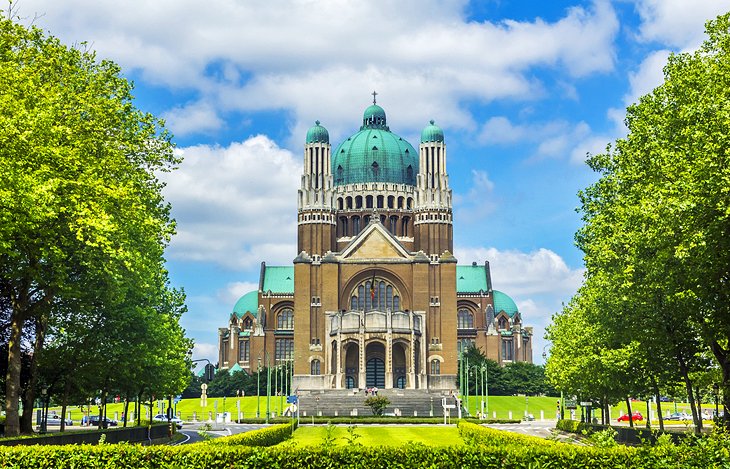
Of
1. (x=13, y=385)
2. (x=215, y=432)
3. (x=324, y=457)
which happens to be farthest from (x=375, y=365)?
(x=324, y=457)

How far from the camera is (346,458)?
1973 centimetres

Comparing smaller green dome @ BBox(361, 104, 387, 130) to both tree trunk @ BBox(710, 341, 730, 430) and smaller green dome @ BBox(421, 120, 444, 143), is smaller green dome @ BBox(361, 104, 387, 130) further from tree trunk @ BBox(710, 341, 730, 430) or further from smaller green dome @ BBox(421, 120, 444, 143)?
tree trunk @ BBox(710, 341, 730, 430)

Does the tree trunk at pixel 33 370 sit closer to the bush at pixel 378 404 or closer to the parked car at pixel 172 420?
the parked car at pixel 172 420

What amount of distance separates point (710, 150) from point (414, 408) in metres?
A: 65.1

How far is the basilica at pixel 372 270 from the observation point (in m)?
97.2

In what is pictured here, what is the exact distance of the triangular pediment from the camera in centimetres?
10250

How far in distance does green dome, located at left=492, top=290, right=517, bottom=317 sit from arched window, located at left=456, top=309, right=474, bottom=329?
681 centimetres

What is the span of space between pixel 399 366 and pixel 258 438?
66713 millimetres

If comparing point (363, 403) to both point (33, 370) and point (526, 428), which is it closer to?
point (526, 428)

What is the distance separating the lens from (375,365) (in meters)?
100

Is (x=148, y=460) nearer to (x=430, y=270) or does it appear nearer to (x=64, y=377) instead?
(x=64, y=377)

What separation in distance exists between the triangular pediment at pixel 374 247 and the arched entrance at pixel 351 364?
10643mm

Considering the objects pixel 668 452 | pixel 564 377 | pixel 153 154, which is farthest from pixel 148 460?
pixel 564 377

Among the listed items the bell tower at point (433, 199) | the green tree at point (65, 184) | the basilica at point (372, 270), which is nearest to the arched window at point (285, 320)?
the basilica at point (372, 270)
